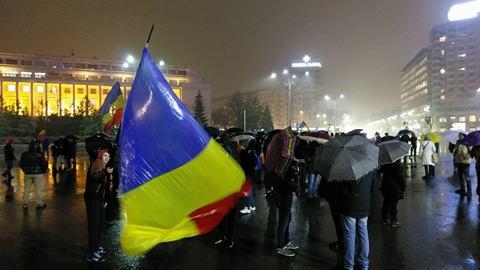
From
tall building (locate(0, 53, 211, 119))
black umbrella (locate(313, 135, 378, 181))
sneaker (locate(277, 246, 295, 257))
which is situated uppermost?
tall building (locate(0, 53, 211, 119))

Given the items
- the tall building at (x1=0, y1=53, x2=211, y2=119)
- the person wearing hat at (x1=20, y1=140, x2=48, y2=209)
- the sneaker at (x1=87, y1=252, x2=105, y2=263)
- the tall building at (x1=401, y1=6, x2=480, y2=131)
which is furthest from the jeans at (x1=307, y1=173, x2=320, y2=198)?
the tall building at (x1=401, y1=6, x2=480, y2=131)

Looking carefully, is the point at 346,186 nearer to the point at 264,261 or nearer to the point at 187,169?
the point at 264,261

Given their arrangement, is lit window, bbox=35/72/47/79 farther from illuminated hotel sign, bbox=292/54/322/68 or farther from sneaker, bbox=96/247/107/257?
illuminated hotel sign, bbox=292/54/322/68

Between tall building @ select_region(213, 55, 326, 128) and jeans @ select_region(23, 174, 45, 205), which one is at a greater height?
tall building @ select_region(213, 55, 326, 128)

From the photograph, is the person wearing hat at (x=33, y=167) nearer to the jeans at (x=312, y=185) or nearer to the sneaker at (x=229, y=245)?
the sneaker at (x=229, y=245)

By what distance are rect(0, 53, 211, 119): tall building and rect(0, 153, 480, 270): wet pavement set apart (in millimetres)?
69765

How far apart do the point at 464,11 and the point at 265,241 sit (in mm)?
145660

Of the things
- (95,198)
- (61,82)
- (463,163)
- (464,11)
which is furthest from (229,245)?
(464,11)

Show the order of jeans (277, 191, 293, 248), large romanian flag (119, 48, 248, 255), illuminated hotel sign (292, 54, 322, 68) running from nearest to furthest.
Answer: large romanian flag (119, 48, 248, 255), jeans (277, 191, 293, 248), illuminated hotel sign (292, 54, 322, 68)

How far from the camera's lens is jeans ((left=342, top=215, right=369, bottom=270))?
210 inches

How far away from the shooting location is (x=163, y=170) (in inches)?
167

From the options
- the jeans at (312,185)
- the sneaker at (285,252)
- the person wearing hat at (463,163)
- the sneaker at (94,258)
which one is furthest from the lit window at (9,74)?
the sneaker at (285,252)

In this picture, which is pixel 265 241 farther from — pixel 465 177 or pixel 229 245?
pixel 465 177

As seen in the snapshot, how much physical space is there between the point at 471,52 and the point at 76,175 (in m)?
139
